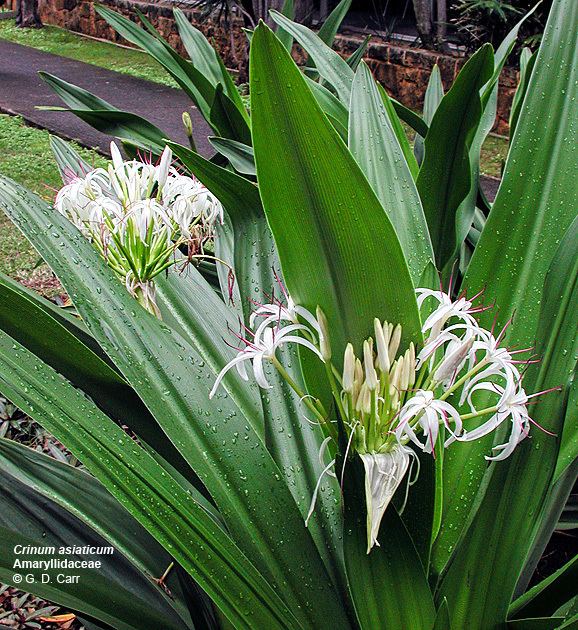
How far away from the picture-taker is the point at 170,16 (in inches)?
386

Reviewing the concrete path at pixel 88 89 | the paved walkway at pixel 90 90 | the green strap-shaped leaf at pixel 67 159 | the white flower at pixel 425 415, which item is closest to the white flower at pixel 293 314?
the white flower at pixel 425 415

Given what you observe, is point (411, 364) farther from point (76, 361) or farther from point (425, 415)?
point (76, 361)

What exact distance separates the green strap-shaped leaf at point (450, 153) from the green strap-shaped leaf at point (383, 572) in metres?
0.74

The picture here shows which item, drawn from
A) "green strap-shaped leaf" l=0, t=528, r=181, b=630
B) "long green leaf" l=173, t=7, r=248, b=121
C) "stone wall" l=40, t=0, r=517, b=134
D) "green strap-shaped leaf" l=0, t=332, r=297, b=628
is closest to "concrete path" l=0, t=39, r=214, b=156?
"stone wall" l=40, t=0, r=517, b=134

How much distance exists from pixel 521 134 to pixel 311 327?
1.57ft

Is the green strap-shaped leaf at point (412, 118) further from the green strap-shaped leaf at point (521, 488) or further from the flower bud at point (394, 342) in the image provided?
the flower bud at point (394, 342)

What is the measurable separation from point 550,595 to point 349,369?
1.46 feet

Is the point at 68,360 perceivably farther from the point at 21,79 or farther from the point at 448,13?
the point at 21,79

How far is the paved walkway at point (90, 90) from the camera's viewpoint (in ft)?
20.5

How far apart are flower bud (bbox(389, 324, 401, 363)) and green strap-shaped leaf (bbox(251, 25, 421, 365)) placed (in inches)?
0.9

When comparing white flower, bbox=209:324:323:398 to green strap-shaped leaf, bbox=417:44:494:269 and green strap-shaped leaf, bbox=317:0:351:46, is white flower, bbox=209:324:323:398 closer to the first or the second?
green strap-shaped leaf, bbox=417:44:494:269

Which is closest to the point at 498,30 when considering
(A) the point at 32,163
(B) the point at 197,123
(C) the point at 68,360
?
(B) the point at 197,123

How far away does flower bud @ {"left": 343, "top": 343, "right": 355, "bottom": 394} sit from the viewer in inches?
28.7

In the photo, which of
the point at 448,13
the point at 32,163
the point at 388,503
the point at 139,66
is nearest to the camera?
the point at 388,503
